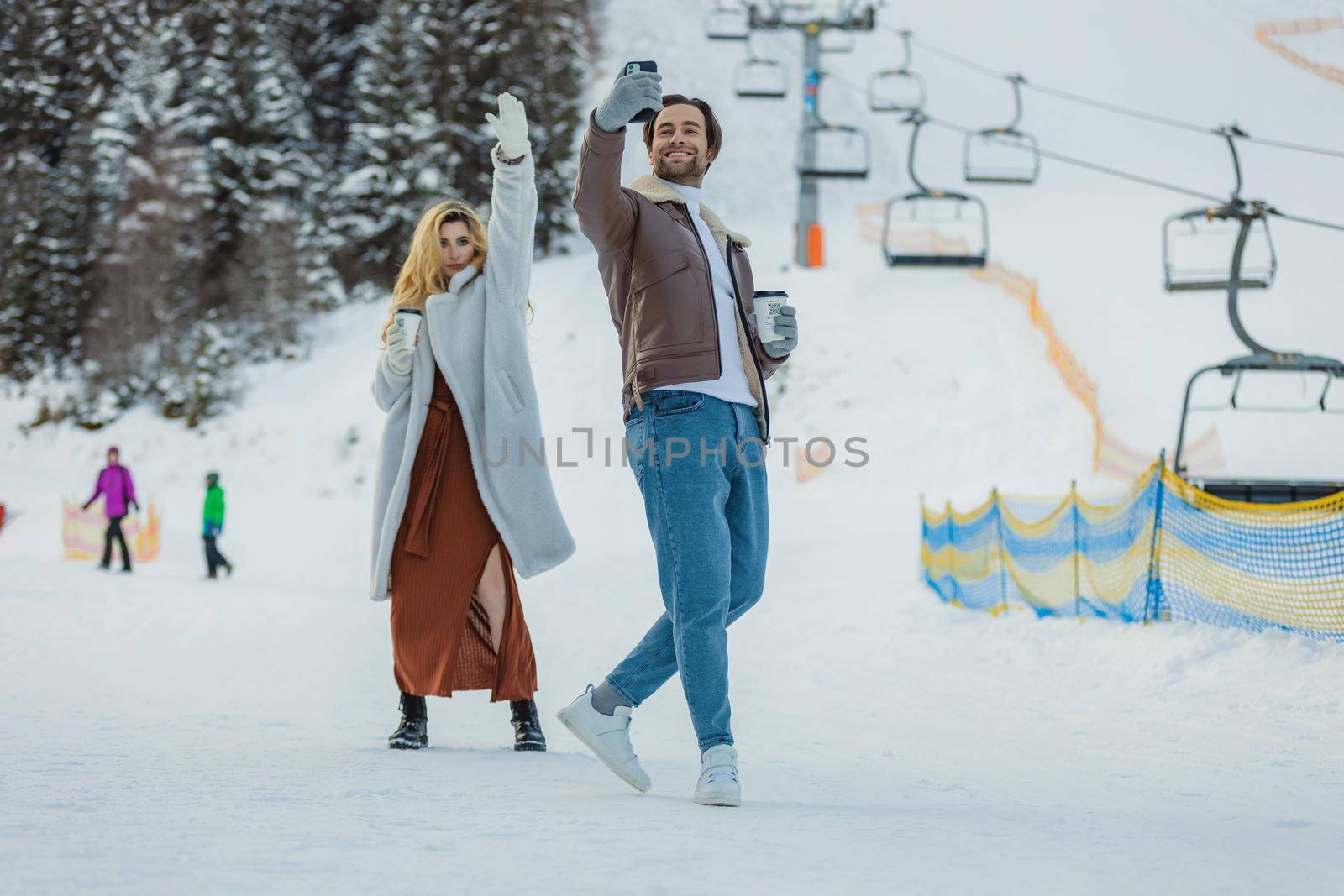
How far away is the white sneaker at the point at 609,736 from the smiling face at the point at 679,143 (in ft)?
4.66

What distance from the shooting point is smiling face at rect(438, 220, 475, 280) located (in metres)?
4.34

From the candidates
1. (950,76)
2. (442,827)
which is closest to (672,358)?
(442,827)

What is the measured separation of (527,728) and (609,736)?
0.89 m

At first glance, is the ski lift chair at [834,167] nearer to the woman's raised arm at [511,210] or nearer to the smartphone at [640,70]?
the woman's raised arm at [511,210]

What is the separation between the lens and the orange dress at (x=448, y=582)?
13.5 feet

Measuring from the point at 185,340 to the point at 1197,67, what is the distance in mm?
33963

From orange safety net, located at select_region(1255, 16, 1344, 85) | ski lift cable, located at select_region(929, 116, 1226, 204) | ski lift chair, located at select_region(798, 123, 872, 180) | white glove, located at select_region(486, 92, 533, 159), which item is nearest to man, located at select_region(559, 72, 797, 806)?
white glove, located at select_region(486, 92, 533, 159)

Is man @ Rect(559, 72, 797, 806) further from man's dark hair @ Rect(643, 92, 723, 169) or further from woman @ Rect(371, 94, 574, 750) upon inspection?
woman @ Rect(371, 94, 574, 750)

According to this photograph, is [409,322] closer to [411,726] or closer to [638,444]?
[638,444]

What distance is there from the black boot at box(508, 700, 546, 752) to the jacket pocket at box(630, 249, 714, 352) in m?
1.43

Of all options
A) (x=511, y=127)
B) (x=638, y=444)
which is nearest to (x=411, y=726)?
(x=638, y=444)

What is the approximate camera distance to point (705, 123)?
3584mm

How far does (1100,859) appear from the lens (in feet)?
7.90

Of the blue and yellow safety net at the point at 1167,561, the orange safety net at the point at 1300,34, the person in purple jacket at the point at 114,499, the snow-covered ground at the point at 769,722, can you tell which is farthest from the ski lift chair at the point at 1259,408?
the orange safety net at the point at 1300,34
